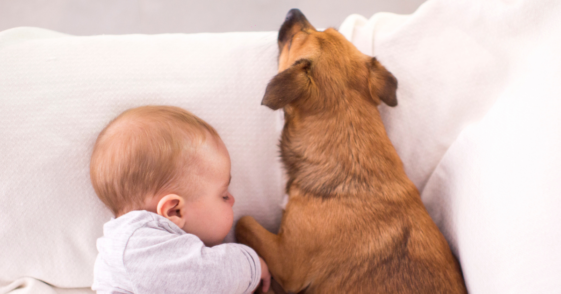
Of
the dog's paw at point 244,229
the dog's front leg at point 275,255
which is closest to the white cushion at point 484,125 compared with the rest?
the dog's front leg at point 275,255

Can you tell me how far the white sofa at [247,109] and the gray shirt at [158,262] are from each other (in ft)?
1.07

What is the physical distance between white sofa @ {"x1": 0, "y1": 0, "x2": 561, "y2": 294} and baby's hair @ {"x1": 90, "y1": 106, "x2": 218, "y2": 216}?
222 mm

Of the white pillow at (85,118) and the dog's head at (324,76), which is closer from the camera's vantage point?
the dog's head at (324,76)

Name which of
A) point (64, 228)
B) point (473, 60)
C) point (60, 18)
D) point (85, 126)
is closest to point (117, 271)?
point (64, 228)

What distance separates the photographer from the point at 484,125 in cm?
106

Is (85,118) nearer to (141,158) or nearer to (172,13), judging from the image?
(141,158)

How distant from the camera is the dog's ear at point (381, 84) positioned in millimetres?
1125

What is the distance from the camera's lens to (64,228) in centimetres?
118

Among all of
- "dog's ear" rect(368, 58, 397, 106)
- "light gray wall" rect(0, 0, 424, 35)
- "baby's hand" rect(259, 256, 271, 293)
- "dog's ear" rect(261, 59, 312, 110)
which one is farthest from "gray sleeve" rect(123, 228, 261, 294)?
"light gray wall" rect(0, 0, 424, 35)

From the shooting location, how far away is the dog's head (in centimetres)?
101

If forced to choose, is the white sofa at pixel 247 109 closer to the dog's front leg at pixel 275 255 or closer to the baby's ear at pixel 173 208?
the dog's front leg at pixel 275 255

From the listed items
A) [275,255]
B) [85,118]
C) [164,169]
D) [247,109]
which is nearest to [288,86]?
[247,109]

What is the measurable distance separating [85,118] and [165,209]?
1.67ft

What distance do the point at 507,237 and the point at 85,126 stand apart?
1357 millimetres
